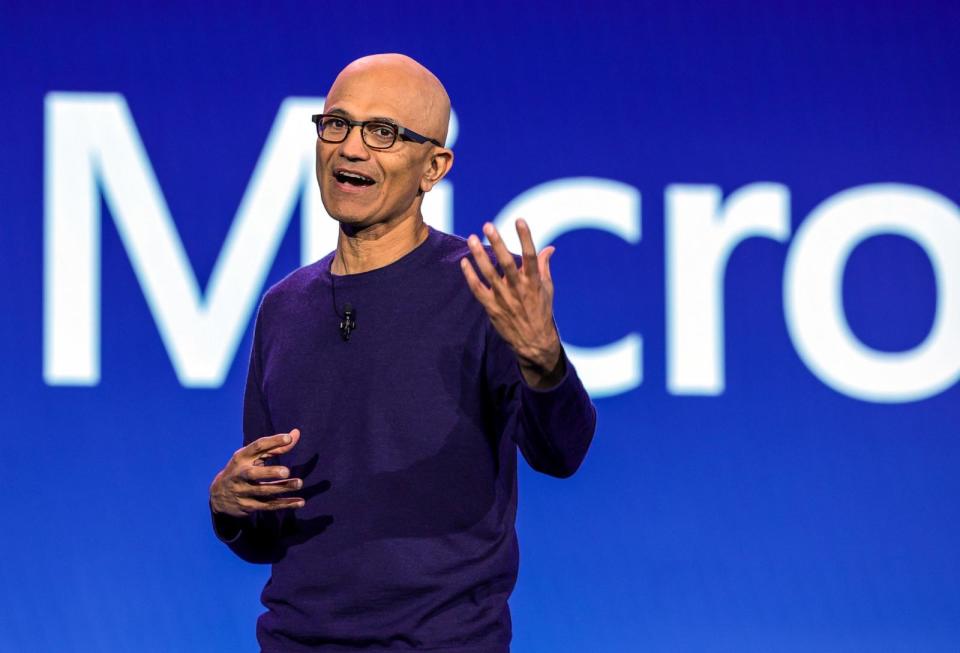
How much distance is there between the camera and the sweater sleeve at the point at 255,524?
1729 millimetres

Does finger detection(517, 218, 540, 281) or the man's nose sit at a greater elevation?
the man's nose

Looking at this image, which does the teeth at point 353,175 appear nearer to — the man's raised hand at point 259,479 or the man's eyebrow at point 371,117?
the man's eyebrow at point 371,117

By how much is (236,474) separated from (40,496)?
6.24 feet

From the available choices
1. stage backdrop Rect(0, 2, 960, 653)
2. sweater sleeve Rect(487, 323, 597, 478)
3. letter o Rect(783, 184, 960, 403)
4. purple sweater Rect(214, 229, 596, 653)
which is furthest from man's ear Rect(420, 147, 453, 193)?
letter o Rect(783, 184, 960, 403)

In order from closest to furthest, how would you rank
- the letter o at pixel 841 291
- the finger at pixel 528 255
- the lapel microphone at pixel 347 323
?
the finger at pixel 528 255 → the lapel microphone at pixel 347 323 → the letter o at pixel 841 291

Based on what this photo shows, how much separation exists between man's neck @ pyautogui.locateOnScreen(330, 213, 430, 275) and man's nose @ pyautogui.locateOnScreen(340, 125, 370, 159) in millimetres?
103

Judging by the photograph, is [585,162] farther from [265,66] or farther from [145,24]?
[145,24]

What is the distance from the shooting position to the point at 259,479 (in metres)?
1.56

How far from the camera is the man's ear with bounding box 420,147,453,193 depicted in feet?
5.98

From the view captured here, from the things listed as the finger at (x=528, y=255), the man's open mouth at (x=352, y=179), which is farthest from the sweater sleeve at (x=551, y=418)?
the man's open mouth at (x=352, y=179)

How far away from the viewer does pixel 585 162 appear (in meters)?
3.37

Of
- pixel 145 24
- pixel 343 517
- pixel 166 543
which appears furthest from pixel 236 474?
pixel 145 24

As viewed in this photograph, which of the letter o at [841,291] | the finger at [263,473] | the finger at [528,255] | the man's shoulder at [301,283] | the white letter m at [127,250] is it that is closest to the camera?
the finger at [528,255]

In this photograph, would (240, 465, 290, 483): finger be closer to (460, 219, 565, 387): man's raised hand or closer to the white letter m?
(460, 219, 565, 387): man's raised hand
